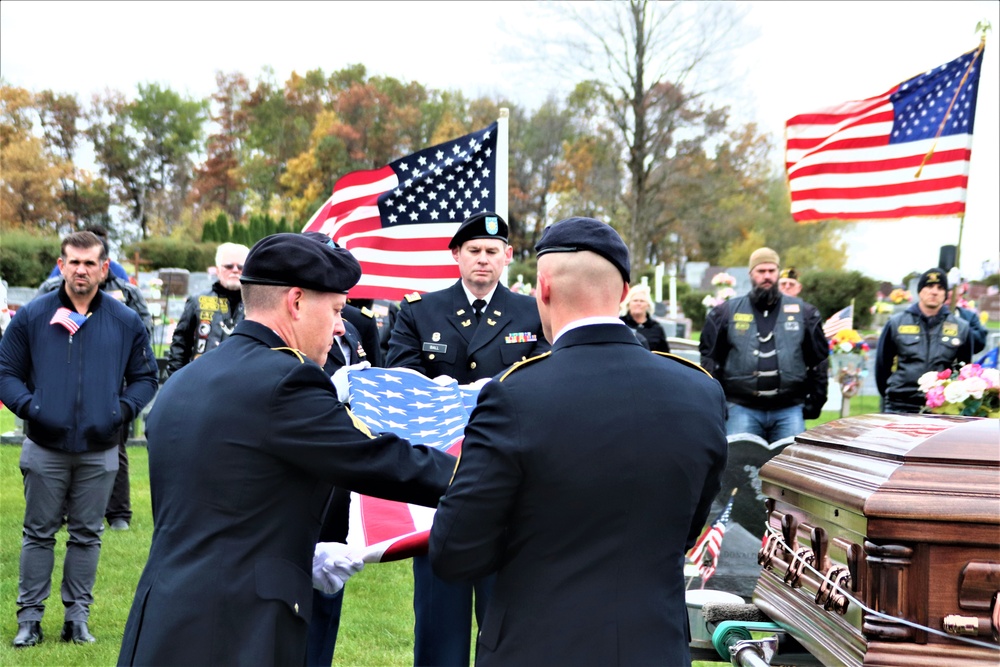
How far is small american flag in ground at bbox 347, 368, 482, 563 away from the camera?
9.48 ft

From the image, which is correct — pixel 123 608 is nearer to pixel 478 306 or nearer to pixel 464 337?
pixel 464 337

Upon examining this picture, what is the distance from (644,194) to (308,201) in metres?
20.1

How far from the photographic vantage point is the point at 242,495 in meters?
2.33

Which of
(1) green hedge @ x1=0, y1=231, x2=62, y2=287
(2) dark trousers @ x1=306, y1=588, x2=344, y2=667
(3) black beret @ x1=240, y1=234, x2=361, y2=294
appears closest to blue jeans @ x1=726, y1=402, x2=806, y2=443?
(2) dark trousers @ x1=306, y1=588, x2=344, y2=667

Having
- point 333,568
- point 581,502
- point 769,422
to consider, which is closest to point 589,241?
point 581,502

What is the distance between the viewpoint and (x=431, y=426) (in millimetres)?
3436

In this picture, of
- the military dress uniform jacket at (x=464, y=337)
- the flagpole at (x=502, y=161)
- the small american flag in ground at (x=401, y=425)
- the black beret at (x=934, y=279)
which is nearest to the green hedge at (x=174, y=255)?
the black beret at (x=934, y=279)

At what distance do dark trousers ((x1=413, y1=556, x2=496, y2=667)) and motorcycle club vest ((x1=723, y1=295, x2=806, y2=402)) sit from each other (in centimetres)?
393

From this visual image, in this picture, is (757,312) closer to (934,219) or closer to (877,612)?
(934,219)

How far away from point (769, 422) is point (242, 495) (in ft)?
18.8

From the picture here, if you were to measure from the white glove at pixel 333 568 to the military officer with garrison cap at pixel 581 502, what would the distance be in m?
0.61

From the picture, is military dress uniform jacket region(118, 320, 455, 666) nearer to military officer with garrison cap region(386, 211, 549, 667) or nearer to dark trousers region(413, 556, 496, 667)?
dark trousers region(413, 556, 496, 667)

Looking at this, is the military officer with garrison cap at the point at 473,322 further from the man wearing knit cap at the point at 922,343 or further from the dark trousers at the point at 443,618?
the man wearing knit cap at the point at 922,343

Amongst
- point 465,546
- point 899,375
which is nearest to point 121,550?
point 465,546
